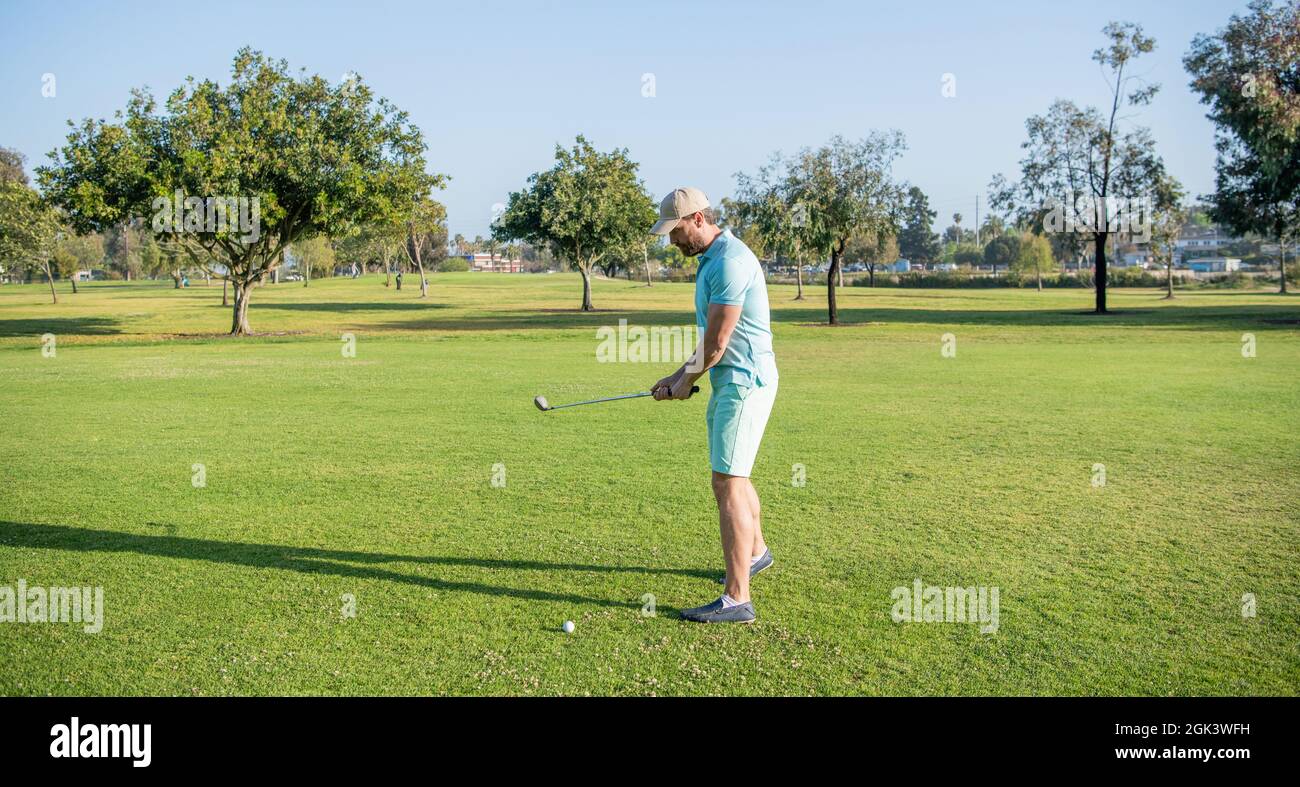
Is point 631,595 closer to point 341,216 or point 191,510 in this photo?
point 191,510

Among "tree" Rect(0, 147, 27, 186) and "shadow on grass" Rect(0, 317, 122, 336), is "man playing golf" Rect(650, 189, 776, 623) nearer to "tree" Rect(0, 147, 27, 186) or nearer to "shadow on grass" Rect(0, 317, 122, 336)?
"shadow on grass" Rect(0, 317, 122, 336)

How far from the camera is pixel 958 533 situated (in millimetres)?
9055

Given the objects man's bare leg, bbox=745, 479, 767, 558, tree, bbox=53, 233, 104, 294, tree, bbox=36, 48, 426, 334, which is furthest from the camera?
tree, bbox=53, 233, 104, 294

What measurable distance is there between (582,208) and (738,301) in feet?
189

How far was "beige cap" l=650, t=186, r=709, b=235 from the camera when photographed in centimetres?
667

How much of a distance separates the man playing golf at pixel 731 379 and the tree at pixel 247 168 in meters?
34.1

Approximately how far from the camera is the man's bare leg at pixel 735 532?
22.2 ft

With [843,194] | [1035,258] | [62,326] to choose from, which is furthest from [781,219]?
[1035,258]

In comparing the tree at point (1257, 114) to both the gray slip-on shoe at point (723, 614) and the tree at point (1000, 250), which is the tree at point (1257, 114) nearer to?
the gray slip-on shoe at point (723, 614)

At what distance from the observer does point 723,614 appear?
668 centimetres

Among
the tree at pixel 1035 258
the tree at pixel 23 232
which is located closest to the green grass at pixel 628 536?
the tree at pixel 23 232

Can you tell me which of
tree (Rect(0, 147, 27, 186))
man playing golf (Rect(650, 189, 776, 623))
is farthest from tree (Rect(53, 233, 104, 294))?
man playing golf (Rect(650, 189, 776, 623))
